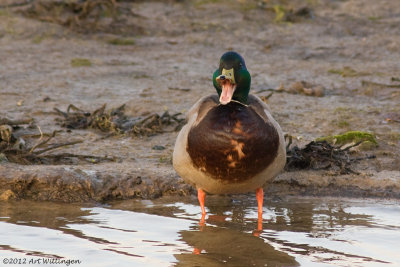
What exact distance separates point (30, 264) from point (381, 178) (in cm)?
289

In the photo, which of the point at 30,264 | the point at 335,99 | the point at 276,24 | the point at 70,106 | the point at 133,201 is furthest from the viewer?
the point at 276,24

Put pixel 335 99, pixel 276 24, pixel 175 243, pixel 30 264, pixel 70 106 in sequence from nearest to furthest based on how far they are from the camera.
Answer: pixel 30 264 < pixel 175 243 < pixel 70 106 < pixel 335 99 < pixel 276 24

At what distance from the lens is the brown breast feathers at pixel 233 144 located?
4.91m

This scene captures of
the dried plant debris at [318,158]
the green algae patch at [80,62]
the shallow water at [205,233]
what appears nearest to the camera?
the shallow water at [205,233]

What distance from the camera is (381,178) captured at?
19.4 feet

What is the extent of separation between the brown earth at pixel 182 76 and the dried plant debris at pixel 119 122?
9cm

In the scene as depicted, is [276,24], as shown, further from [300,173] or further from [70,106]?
[300,173]

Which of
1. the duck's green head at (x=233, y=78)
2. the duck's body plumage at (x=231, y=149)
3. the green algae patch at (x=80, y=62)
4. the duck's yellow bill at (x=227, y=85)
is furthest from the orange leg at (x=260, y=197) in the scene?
the green algae patch at (x=80, y=62)

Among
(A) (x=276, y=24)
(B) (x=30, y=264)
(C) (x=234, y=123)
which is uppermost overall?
(A) (x=276, y=24)

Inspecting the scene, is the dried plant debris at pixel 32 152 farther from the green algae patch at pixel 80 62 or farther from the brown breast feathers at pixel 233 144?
the green algae patch at pixel 80 62

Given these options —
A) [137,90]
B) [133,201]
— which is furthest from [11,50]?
[133,201]

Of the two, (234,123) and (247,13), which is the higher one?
(247,13)

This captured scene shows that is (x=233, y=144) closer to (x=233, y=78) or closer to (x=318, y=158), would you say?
(x=233, y=78)

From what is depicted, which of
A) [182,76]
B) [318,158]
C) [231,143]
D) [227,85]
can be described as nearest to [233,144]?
[231,143]
